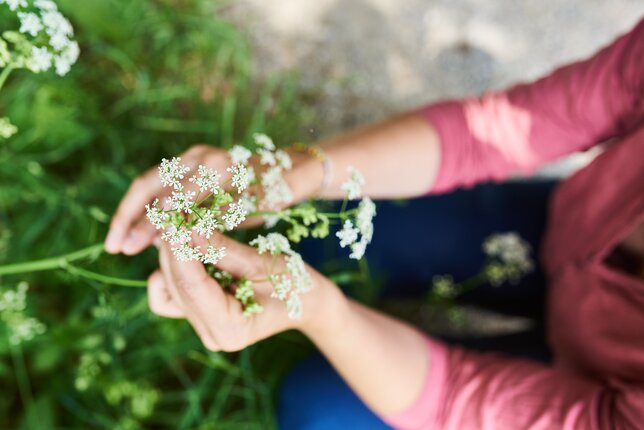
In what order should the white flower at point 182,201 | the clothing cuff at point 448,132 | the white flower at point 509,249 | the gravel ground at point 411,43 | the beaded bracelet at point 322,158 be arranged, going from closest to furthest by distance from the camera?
1. the white flower at point 182,201
2. the beaded bracelet at point 322,158
3. the clothing cuff at point 448,132
4. the white flower at point 509,249
5. the gravel ground at point 411,43

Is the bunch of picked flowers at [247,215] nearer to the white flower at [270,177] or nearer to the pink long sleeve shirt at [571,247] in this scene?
the white flower at [270,177]

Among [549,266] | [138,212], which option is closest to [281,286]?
[138,212]

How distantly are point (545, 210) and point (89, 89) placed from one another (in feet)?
2.96

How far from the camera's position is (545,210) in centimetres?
113

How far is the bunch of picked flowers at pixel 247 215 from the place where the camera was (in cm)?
46

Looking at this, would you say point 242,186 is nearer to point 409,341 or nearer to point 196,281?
point 196,281

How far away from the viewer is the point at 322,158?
77cm

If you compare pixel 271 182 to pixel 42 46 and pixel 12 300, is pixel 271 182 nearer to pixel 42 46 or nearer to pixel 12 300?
pixel 42 46

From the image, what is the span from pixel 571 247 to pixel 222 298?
1.92ft

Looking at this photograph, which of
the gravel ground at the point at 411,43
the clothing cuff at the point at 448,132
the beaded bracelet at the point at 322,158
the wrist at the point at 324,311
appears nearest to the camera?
the wrist at the point at 324,311

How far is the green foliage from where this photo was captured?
996mm

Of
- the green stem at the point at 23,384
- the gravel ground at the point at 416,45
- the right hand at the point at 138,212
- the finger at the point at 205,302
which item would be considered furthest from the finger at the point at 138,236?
the gravel ground at the point at 416,45

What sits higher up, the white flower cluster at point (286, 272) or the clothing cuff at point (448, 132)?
the clothing cuff at point (448, 132)

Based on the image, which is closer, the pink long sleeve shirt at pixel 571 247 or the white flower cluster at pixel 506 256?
the pink long sleeve shirt at pixel 571 247
